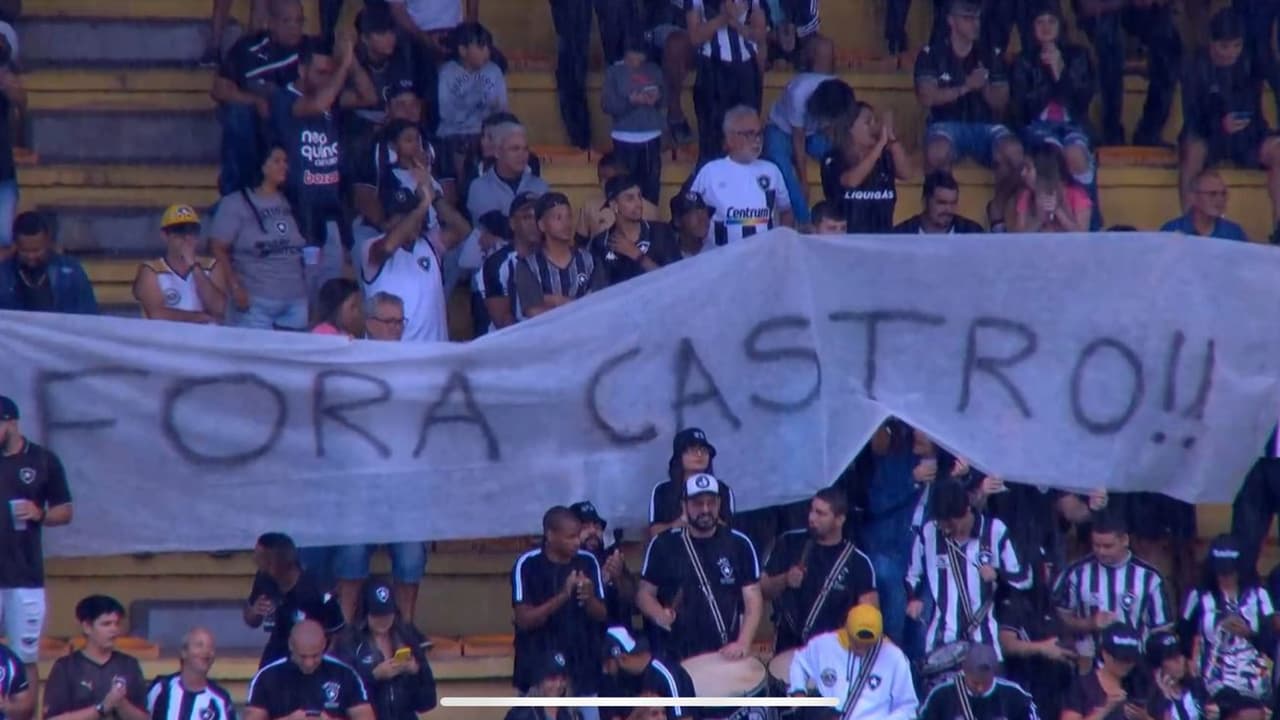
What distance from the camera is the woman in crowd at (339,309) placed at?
12.2 meters

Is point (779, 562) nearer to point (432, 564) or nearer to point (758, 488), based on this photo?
point (758, 488)

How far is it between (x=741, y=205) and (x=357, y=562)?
2.75 metres

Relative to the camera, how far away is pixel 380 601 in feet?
37.0

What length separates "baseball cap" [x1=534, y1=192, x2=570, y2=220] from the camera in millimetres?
12383

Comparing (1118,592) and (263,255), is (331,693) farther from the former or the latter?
(1118,592)

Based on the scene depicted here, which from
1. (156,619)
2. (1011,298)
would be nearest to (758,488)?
(1011,298)

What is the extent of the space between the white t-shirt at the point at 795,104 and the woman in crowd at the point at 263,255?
2.90 metres

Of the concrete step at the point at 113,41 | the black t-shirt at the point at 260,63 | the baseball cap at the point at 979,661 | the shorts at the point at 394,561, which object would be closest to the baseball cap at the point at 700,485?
the baseball cap at the point at 979,661

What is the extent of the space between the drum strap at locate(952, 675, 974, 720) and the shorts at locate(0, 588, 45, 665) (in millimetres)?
3947

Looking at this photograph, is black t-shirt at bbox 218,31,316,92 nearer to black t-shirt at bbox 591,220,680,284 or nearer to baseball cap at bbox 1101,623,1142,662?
black t-shirt at bbox 591,220,680,284

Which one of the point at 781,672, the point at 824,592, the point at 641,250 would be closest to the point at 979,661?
the point at 824,592

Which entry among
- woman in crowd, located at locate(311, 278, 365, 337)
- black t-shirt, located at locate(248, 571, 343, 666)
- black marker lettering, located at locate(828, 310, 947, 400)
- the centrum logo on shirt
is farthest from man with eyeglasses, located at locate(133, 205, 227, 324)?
black marker lettering, located at locate(828, 310, 947, 400)

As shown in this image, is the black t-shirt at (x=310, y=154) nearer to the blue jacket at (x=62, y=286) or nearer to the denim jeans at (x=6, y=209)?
the blue jacket at (x=62, y=286)

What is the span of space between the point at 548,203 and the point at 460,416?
3.82 feet
